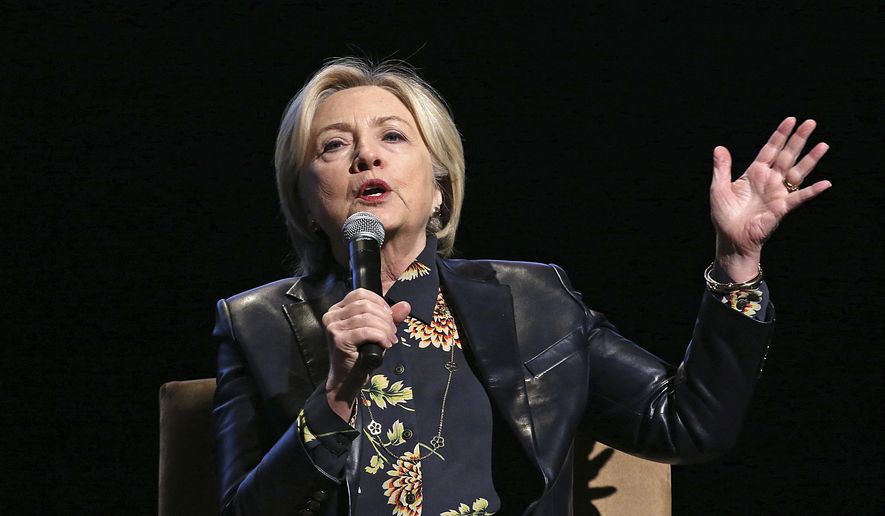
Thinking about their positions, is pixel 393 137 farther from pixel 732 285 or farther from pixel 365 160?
pixel 732 285

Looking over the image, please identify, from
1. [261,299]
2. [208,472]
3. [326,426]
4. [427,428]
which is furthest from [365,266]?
[208,472]

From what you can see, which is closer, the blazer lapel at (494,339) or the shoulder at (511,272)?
the blazer lapel at (494,339)

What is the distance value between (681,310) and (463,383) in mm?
797

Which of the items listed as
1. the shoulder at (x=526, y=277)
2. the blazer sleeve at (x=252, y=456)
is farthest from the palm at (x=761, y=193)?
the blazer sleeve at (x=252, y=456)

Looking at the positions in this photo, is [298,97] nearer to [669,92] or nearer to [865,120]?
[669,92]

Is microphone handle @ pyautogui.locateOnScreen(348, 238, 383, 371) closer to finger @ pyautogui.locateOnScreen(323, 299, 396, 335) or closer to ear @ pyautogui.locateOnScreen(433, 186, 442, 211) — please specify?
finger @ pyautogui.locateOnScreen(323, 299, 396, 335)

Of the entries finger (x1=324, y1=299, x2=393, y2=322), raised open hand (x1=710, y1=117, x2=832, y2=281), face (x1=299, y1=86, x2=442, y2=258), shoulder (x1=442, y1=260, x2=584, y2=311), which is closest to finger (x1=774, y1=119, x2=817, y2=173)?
raised open hand (x1=710, y1=117, x2=832, y2=281)

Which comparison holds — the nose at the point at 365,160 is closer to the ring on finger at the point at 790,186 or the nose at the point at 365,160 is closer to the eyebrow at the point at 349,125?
the eyebrow at the point at 349,125

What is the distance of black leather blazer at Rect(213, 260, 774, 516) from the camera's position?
1830 millimetres

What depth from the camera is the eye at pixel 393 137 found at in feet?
6.68

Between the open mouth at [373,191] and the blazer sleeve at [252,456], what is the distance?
12.8 inches

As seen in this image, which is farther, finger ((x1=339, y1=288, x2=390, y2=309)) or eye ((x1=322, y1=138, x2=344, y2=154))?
eye ((x1=322, y1=138, x2=344, y2=154))

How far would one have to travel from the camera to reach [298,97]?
85.0 inches

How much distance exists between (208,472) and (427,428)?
1.65ft
